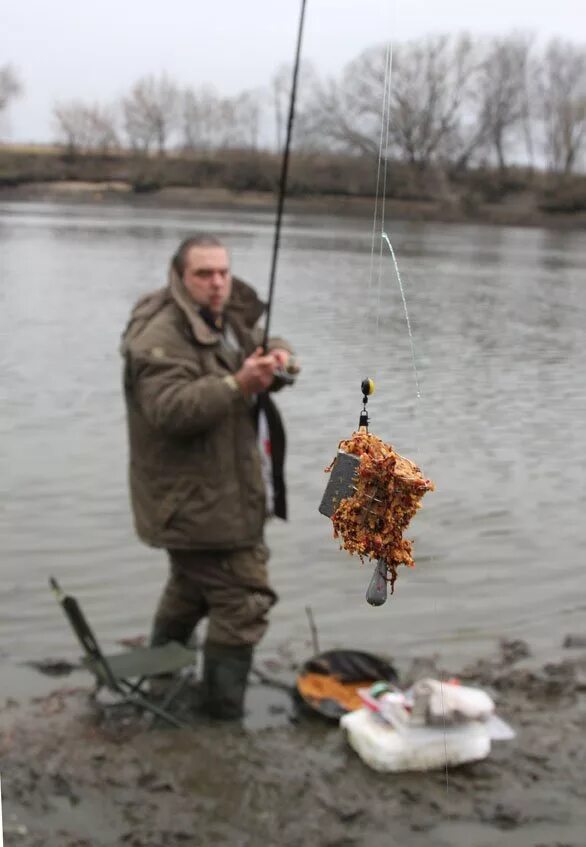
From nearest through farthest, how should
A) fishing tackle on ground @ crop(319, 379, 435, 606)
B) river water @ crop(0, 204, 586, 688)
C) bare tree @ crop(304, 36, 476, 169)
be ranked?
fishing tackle on ground @ crop(319, 379, 435, 606)
bare tree @ crop(304, 36, 476, 169)
river water @ crop(0, 204, 586, 688)

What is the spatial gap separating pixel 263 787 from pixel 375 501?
3.39m

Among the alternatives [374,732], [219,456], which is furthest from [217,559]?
[374,732]

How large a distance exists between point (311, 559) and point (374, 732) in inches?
108

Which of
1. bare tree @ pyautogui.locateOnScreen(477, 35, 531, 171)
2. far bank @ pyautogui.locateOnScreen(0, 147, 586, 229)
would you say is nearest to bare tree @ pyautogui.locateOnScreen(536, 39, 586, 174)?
bare tree @ pyautogui.locateOnScreen(477, 35, 531, 171)

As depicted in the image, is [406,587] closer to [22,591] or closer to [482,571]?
[482,571]

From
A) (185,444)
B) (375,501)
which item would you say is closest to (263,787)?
(185,444)

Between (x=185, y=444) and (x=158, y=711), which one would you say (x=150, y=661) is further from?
(x=185, y=444)

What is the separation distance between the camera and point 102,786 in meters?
4.97

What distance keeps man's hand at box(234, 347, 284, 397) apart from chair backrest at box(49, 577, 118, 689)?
1.17m

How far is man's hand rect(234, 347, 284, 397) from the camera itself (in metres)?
4.93

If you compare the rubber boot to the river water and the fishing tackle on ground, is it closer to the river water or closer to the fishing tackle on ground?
the river water

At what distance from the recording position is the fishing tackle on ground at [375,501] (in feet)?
6.32

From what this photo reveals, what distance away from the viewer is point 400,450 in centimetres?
766

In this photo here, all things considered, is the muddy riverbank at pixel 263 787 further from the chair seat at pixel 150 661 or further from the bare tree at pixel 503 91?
the bare tree at pixel 503 91
